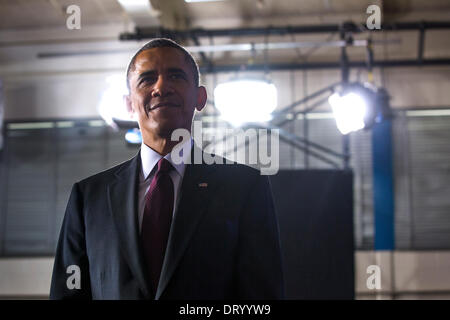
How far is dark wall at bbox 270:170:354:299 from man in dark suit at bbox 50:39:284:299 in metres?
2.95

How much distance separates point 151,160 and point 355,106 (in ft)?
11.2

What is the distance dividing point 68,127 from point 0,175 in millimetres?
969

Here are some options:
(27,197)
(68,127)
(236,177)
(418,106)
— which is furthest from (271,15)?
(236,177)

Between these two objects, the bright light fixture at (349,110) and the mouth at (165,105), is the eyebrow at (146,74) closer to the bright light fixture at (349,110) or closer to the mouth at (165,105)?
the mouth at (165,105)

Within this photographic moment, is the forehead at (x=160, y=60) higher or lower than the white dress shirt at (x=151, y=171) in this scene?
higher

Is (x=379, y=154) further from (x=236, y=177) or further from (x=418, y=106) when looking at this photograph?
(x=236, y=177)

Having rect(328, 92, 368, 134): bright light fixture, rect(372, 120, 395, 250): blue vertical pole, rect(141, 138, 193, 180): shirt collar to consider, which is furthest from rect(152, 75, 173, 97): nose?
rect(372, 120, 395, 250): blue vertical pole

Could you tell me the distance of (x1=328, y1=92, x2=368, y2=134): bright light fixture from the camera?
13.3ft

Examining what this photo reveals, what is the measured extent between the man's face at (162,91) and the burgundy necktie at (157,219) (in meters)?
0.08

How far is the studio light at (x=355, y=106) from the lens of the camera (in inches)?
160

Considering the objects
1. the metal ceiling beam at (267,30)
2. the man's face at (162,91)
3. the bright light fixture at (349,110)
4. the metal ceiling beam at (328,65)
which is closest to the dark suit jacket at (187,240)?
the man's face at (162,91)

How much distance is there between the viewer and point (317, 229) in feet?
12.7

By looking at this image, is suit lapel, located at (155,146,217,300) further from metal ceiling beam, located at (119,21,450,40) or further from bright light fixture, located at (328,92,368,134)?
metal ceiling beam, located at (119,21,450,40)

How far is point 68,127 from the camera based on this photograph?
19.5 feet
